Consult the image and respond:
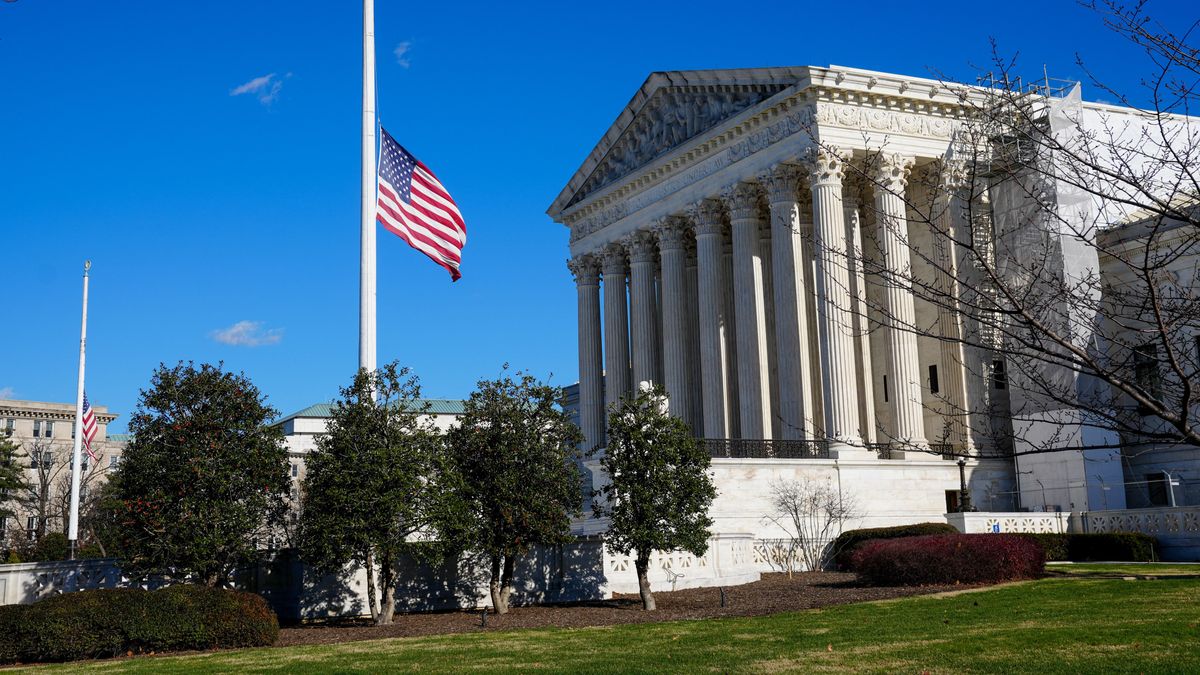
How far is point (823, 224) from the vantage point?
44.3 metres

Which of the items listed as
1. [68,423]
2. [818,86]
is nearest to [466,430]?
[818,86]

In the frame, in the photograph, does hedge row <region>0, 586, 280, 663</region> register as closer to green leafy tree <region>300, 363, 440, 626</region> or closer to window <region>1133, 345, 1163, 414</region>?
green leafy tree <region>300, 363, 440, 626</region>

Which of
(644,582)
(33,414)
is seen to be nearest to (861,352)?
(644,582)

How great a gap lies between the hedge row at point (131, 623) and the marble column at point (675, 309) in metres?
32.8

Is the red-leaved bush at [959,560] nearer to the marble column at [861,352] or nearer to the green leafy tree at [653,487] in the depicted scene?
the green leafy tree at [653,487]

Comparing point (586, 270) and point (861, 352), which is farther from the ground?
point (586, 270)

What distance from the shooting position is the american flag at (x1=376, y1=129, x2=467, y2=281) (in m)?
25.9

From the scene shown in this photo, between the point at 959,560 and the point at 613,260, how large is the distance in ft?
113

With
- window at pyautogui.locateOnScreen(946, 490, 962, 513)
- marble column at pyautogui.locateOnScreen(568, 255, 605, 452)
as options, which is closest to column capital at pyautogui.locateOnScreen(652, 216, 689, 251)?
marble column at pyautogui.locateOnScreen(568, 255, 605, 452)

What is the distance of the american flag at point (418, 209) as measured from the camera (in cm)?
2589

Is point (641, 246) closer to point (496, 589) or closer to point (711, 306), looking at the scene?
point (711, 306)

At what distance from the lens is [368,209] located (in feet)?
82.1

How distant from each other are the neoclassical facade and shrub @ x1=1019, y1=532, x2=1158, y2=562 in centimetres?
551

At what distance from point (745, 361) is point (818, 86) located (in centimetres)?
1200
